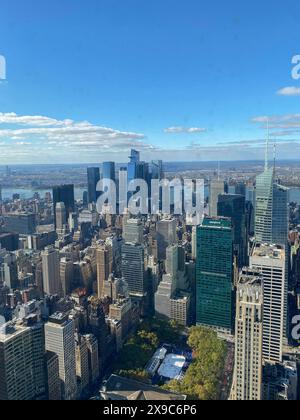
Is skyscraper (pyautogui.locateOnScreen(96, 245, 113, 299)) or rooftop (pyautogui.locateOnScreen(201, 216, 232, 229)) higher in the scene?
rooftop (pyautogui.locateOnScreen(201, 216, 232, 229))

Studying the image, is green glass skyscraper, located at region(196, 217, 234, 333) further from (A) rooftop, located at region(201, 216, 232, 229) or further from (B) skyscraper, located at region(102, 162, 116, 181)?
(B) skyscraper, located at region(102, 162, 116, 181)

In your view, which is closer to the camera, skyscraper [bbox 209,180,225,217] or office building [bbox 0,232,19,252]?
skyscraper [bbox 209,180,225,217]

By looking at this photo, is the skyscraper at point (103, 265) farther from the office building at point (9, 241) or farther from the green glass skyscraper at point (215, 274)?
the office building at point (9, 241)

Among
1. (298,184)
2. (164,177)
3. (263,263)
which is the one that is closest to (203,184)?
(164,177)

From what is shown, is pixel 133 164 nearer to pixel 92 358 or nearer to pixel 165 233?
pixel 165 233

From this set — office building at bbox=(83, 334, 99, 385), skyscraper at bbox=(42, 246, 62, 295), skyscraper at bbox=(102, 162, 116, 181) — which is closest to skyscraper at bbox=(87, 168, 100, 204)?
skyscraper at bbox=(102, 162, 116, 181)

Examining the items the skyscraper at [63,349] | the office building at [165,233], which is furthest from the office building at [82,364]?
the office building at [165,233]
